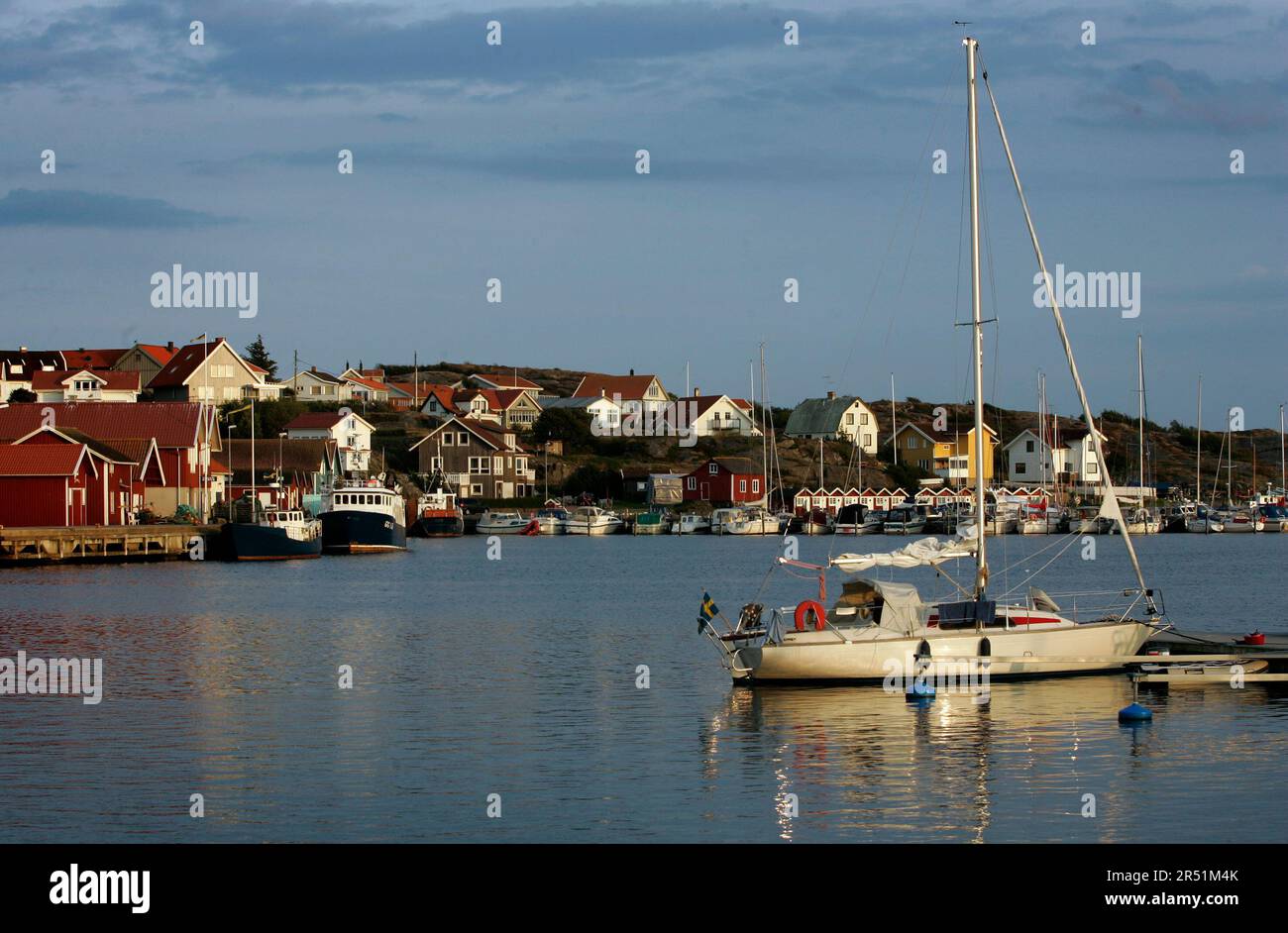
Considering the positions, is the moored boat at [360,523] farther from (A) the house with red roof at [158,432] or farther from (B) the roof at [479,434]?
(B) the roof at [479,434]

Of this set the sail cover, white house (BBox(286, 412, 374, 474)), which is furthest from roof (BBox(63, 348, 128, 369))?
the sail cover

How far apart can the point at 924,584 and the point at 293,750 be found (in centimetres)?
4554

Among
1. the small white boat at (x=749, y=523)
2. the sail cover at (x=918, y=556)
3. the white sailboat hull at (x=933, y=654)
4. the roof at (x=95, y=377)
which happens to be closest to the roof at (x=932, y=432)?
the small white boat at (x=749, y=523)

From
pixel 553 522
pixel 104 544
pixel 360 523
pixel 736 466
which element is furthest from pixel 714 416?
pixel 104 544

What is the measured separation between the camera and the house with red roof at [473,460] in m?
139

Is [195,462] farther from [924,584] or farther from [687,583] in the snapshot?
[924,584]

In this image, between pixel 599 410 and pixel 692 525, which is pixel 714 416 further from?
pixel 692 525

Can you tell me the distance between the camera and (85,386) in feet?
454

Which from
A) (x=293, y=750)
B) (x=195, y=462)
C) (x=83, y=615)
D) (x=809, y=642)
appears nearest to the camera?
(x=293, y=750)

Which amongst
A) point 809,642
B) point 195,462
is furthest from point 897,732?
point 195,462

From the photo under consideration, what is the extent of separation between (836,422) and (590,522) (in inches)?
1602

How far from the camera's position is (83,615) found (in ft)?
163

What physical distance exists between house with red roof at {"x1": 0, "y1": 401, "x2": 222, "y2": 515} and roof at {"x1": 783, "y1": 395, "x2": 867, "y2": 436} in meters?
78.3
